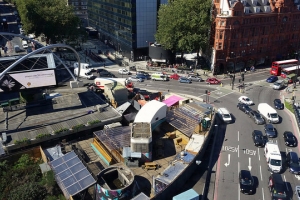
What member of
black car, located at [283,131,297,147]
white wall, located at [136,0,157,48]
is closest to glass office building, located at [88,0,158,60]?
white wall, located at [136,0,157,48]

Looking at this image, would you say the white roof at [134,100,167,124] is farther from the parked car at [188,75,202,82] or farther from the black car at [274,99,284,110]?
the parked car at [188,75,202,82]

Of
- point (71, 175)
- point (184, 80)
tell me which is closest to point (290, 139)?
point (184, 80)

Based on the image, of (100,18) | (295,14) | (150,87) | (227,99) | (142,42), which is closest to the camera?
(227,99)

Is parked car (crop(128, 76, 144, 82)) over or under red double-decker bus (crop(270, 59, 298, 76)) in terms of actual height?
under

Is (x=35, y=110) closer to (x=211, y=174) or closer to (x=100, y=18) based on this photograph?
(x=211, y=174)

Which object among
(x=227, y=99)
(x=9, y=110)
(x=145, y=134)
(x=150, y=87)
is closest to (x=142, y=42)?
(x=150, y=87)

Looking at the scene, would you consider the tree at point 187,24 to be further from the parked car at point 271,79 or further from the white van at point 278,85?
the white van at point 278,85

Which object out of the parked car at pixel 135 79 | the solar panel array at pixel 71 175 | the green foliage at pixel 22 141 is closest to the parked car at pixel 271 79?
the parked car at pixel 135 79
